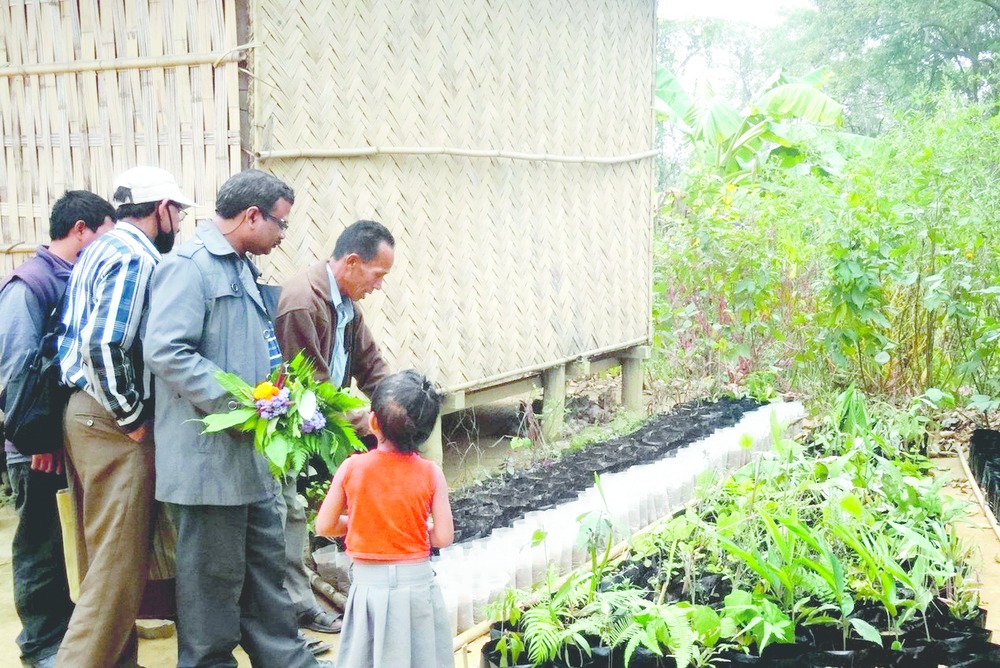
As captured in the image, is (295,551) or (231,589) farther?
(295,551)

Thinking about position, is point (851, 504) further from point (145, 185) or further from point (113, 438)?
point (145, 185)

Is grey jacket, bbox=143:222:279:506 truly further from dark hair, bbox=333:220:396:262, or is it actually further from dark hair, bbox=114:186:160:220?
dark hair, bbox=333:220:396:262

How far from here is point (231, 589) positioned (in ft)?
10.3

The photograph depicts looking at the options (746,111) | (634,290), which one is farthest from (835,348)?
(746,111)

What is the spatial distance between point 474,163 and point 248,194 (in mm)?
2688

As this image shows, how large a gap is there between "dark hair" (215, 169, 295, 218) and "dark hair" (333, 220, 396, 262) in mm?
472

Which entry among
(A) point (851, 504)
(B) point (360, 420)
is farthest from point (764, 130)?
(B) point (360, 420)

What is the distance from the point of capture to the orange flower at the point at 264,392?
2.90 metres

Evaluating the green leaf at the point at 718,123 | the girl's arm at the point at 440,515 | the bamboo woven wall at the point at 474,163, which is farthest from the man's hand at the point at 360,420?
the green leaf at the point at 718,123

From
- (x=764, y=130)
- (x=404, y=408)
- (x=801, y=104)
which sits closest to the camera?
(x=404, y=408)

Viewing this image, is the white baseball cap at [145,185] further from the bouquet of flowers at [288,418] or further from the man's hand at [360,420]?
the man's hand at [360,420]

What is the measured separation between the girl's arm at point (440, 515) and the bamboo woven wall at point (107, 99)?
6.89ft

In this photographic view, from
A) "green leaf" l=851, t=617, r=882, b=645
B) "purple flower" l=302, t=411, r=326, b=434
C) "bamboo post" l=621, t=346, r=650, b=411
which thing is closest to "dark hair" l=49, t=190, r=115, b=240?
"purple flower" l=302, t=411, r=326, b=434

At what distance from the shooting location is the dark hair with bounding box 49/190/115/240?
12.0ft
